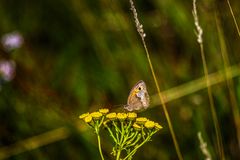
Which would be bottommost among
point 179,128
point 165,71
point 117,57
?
point 179,128

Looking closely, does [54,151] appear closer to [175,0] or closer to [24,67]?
[24,67]

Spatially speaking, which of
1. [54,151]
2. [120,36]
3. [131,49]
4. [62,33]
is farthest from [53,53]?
[54,151]

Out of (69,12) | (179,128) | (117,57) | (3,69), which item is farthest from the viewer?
(69,12)

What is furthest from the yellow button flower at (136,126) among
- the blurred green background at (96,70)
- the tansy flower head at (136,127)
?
the blurred green background at (96,70)

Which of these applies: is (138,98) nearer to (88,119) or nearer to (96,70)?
(88,119)


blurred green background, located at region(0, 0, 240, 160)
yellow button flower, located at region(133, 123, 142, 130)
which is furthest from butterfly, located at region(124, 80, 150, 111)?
blurred green background, located at region(0, 0, 240, 160)

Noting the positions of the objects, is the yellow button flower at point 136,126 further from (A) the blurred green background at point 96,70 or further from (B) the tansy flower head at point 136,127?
(A) the blurred green background at point 96,70

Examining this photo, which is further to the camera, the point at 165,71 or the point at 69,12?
the point at 69,12
